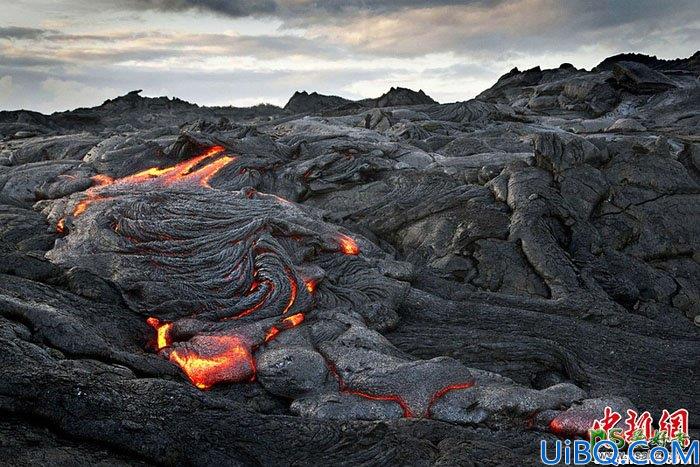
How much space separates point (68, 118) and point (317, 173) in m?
24.4

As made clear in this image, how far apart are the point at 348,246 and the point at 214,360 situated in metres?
5.24

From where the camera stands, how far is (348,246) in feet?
48.5

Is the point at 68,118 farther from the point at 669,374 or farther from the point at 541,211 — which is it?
the point at 669,374

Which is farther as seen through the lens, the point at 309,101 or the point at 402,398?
the point at 309,101

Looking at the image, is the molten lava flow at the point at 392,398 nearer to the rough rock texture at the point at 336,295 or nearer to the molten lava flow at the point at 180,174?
the rough rock texture at the point at 336,295

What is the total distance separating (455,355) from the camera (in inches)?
445

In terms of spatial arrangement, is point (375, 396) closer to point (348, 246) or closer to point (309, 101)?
point (348, 246)

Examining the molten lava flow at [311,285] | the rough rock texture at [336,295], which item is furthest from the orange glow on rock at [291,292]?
the molten lava flow at [311,285]

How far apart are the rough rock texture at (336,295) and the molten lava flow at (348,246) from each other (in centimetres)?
7

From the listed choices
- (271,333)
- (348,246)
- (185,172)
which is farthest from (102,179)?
(271,333)

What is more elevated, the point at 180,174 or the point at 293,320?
the point at 180,174

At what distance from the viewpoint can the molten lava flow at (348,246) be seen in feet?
48.0

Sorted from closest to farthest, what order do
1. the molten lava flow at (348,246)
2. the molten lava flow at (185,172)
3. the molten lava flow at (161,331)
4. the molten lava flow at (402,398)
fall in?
the molten lava flow at (402,398) → the molten lava flow at (161,331) → the molten lava flow at (348,246) → the molten lava flow at (185,172)

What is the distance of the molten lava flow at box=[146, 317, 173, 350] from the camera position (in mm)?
11211
